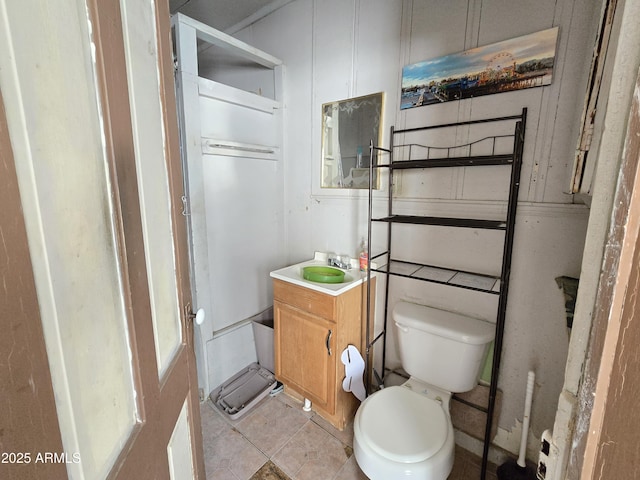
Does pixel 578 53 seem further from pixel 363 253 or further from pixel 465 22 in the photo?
pixel 363 253

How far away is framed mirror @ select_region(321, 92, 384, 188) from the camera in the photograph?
5.44 feet

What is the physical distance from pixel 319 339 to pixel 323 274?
356 mm

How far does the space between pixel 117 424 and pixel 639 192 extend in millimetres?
794

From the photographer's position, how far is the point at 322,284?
5.22 ft

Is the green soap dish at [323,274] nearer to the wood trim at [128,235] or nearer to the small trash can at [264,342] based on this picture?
the small trash can at [264,342]

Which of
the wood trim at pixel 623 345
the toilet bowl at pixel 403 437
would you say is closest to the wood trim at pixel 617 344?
the wood trim at pixel 623 345

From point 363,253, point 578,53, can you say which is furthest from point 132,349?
point 578,53

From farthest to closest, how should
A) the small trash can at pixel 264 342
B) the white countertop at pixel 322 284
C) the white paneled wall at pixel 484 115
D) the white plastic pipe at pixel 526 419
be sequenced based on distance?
1. the small trash can at pixel 264 342
2. the white countertop at pixel 322 284
3. the white plastic pipe at pixel 526 419
4. the white paneled wall at pixel 484 115

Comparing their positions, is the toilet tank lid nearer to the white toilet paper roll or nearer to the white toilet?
the white toilet

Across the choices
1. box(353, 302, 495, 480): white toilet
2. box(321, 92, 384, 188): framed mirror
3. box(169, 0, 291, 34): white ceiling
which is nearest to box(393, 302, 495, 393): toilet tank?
box(353, 302, 495, 480): white toilet

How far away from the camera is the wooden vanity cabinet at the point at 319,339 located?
5.10ft

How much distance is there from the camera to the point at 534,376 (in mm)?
1272

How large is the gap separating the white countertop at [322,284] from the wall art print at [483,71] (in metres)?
0.94

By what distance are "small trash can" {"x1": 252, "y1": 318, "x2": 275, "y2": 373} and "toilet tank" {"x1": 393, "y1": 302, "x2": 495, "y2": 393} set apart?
92 cm
